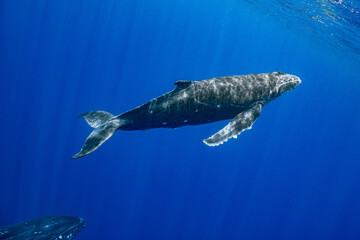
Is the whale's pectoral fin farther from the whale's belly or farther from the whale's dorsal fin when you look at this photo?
the whale's dorsal fin

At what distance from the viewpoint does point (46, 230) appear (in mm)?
9695

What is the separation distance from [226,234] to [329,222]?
3857 cm

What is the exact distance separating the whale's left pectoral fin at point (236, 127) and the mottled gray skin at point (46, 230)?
6.78 m

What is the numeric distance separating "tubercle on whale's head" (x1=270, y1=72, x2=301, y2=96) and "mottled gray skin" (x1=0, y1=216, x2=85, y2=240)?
962 centimetres

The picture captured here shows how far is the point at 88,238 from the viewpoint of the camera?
35969 mm

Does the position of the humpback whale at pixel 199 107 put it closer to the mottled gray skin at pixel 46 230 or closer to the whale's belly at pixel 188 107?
the whale's belly at pixel 188 107

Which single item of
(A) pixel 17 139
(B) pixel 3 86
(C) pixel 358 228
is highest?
(B) pixel 3 86

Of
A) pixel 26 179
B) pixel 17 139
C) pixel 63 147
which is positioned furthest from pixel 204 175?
pixel 17 139

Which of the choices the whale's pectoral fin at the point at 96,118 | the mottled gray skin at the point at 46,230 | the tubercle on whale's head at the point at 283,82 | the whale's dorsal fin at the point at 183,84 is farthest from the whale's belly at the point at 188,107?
the mottled gray skin at the point at 46,230

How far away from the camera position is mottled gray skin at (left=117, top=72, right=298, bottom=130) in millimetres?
7684

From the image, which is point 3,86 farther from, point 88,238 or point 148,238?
point 148,238

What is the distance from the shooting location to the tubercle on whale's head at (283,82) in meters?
8.78

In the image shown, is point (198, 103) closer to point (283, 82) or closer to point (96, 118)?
point (283, 82)

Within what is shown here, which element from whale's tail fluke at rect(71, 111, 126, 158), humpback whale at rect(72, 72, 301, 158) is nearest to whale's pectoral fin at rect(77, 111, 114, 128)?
whale's tail fluke at rect(71, 111, 126, 158)
